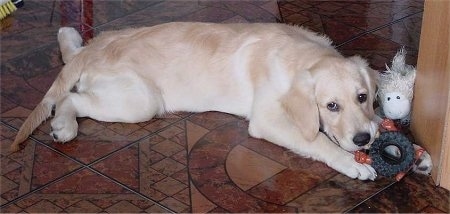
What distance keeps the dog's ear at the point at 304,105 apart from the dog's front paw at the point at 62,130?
86 cm

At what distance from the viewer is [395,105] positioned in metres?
3.30

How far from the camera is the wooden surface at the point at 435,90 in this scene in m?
2.92

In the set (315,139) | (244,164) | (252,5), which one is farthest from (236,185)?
(252,5)

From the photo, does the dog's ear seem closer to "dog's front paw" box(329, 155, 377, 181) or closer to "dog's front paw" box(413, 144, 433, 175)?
"dog's front paw" box(329, 155, 377, 181)

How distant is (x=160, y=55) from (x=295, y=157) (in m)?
0.72

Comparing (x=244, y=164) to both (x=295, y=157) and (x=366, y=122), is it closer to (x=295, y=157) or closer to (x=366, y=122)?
(x=295, y=157)

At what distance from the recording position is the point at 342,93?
2973 mm

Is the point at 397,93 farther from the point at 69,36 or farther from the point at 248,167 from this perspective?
the point at 69,36

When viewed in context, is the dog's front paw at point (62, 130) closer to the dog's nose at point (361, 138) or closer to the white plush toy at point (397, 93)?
the dog's nose at point (361, 138)

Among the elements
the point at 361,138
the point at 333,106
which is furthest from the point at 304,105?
the point at 361,138

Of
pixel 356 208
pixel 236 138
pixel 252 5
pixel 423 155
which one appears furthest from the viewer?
pixel 252 5

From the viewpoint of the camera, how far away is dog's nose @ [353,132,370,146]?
2943 mm

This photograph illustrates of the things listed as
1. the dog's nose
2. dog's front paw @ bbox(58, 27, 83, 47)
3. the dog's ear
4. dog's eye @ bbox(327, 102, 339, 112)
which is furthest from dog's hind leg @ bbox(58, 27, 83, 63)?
the dog's nose

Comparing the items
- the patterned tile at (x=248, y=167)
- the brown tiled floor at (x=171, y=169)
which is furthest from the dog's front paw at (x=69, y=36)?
the patterned tile at (x=248, y=167)
